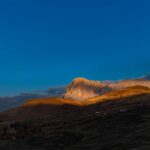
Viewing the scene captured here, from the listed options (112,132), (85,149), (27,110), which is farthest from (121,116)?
(27,110)

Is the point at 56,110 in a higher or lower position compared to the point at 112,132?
higher

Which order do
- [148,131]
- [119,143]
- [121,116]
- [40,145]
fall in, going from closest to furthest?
[119,143], [148,131], [40,145], [121,116]

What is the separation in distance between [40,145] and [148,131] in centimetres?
1142

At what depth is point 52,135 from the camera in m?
42.5

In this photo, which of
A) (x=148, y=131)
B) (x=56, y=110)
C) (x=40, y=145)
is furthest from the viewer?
(x=56, y=110)

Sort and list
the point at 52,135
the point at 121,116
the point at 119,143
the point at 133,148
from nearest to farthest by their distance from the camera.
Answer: the point at 133,148 < the point at 119,143 < the point at 52,135 < the point at 121,116

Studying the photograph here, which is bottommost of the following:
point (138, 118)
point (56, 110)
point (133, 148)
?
point (133, 148)

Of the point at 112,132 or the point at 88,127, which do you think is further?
the point at 88,127

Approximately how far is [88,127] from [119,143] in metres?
15.1

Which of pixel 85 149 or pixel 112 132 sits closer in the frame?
pixel 85 149

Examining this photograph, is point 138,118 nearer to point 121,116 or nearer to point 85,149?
point 121,116

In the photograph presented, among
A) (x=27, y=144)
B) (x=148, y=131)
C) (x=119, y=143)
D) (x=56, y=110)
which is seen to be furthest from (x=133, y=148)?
(x=56, y=110)

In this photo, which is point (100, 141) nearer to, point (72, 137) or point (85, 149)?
point (85, 149)

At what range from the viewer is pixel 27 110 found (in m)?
105
